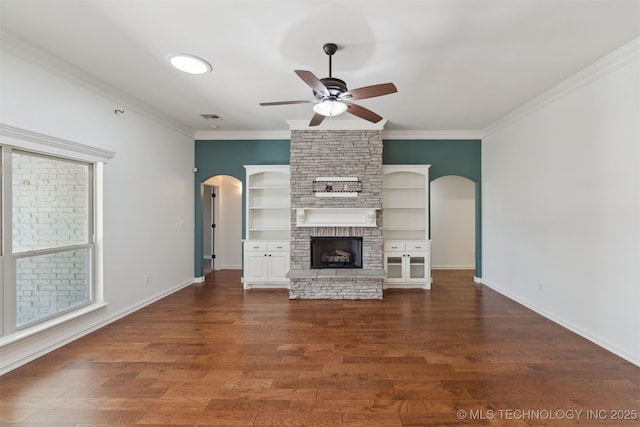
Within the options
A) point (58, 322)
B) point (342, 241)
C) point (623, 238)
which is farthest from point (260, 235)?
point (623, 238)

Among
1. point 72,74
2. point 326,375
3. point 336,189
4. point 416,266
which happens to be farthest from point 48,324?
point 416,266

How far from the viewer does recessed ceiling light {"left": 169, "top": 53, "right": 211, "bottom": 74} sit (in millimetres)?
2885

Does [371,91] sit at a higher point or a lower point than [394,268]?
higher

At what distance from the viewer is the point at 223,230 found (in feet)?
23.6

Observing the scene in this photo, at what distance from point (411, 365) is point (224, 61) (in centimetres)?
346

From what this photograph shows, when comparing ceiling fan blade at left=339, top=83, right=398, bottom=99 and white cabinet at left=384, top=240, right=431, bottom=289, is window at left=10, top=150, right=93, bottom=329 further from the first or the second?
white cabinet at left=384, top=240, right=431, bottom=289

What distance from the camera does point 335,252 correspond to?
210 inches

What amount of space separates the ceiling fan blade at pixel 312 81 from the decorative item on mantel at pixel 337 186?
94.6 inches

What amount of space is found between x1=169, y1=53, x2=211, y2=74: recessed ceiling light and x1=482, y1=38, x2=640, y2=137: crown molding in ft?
13.1

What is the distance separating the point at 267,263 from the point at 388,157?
3071mm

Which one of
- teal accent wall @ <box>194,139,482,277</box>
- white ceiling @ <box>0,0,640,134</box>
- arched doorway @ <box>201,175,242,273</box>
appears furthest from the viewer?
arched doorway @ <box>201,175,242,273</box>

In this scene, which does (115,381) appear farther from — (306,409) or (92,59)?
(92,59)

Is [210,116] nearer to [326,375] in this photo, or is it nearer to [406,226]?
[406,226]

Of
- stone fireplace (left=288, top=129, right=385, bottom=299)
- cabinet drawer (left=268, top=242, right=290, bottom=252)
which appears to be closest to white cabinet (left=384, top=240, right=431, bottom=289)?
stone fireplace (left=288, top=129, right=385, bottom=299)
